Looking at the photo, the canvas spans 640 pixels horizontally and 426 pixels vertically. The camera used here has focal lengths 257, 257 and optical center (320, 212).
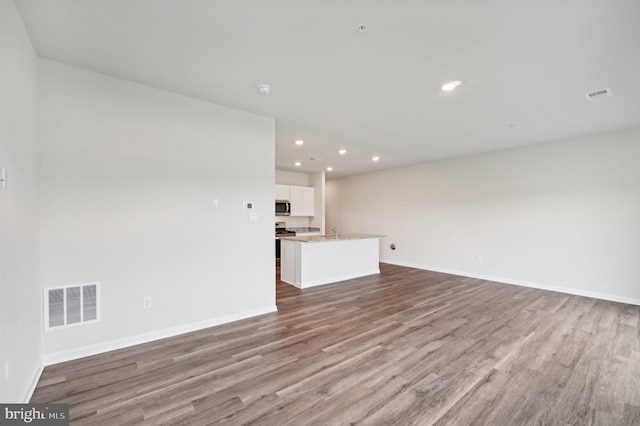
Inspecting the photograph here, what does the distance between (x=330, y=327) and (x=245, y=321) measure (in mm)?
1057

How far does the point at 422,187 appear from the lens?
21.2 feet

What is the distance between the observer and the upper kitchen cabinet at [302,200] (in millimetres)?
7432

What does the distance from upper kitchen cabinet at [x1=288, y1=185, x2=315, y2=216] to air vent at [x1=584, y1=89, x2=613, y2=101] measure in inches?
234

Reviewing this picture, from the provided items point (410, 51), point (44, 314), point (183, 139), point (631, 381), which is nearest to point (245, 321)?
point (44, 314)

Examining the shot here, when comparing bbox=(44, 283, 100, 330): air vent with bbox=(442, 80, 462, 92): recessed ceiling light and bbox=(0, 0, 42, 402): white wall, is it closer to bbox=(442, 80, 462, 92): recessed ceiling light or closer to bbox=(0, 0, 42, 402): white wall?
bbox=(0, 0, 42, 402): white wall

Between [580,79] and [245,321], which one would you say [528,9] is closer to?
[580,79]

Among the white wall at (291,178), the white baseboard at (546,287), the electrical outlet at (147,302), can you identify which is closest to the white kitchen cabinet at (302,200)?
the white wall at (291,178)

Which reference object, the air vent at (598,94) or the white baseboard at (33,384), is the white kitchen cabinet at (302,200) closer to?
the white baseboard at (33,384)

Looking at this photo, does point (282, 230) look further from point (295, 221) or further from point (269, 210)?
point (269, 210)

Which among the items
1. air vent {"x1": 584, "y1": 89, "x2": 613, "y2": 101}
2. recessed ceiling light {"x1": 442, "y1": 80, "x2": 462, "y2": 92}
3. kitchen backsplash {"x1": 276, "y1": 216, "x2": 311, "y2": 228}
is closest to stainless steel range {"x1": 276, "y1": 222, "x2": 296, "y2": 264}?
kitchen backsplash {"x1": 276, "y1": 216, "x2": 311, "y2": 228}

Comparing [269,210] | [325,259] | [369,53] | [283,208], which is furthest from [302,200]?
[369,53]

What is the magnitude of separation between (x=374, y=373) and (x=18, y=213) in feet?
9.29

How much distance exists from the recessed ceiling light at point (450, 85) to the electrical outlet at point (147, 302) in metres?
3.75

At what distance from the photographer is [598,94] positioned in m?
2.81
